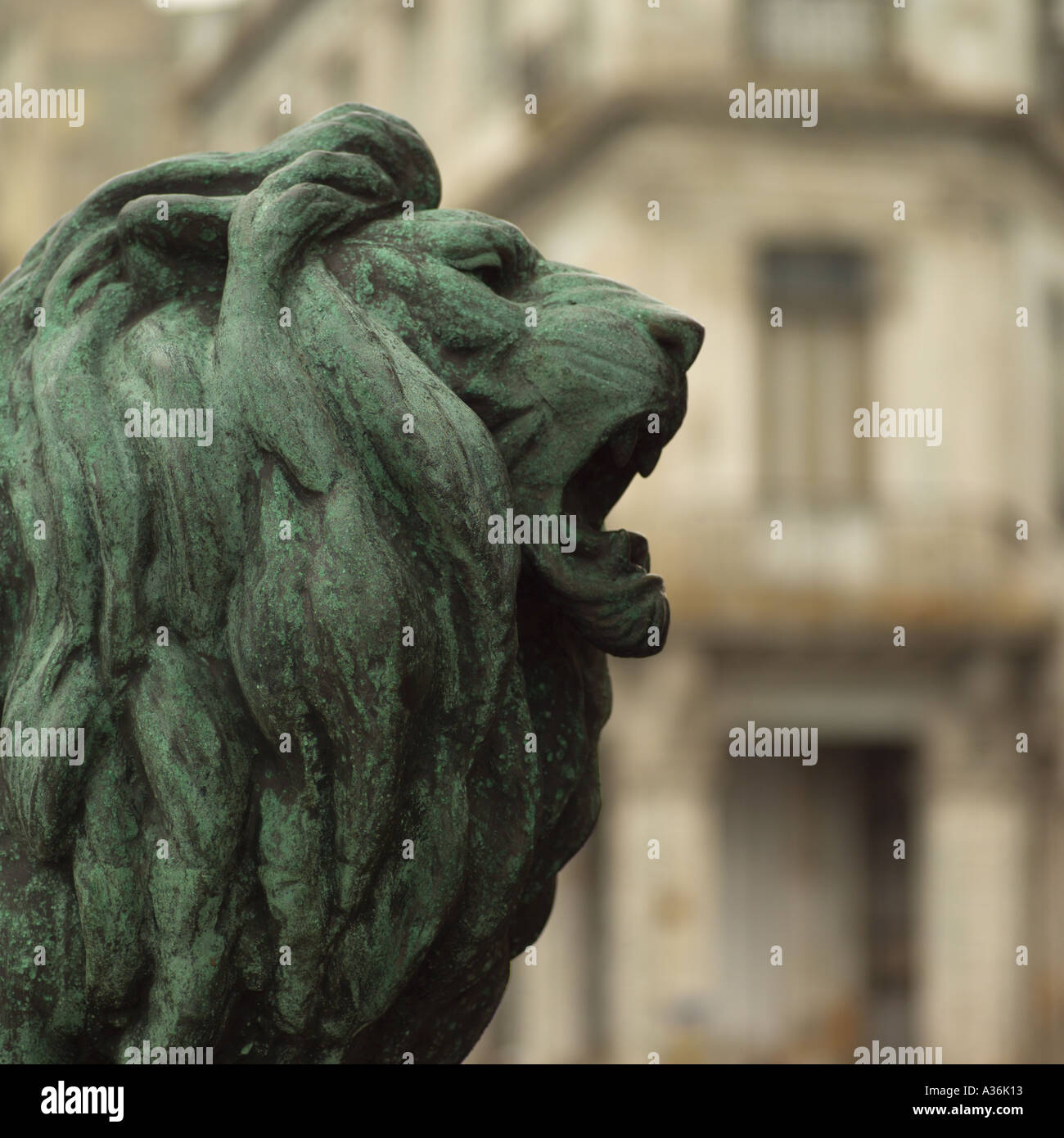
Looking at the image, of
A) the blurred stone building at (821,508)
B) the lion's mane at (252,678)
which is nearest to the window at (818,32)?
the blurred stone building at (821,508)

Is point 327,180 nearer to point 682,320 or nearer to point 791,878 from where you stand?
point 682,320

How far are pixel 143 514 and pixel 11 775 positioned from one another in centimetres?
24

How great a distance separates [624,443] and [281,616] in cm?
36

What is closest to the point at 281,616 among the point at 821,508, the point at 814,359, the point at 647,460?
the point at 647,460

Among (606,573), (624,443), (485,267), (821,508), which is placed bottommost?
(606,573)

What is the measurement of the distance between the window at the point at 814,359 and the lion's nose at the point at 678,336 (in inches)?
368

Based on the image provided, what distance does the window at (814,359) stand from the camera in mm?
11148

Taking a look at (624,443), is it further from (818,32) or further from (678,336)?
(818,32)

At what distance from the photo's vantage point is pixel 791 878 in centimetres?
1186

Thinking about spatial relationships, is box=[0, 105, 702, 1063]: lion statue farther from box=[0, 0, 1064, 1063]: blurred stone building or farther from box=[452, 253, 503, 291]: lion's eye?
box=[0, 0, 1064, 1063]: blurred stone building

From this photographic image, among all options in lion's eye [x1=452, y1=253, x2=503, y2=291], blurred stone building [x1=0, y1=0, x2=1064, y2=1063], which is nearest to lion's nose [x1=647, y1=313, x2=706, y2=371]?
lion's eye [x1=452, y1=253, x2=503, y2=291]

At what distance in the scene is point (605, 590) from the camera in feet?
5.79

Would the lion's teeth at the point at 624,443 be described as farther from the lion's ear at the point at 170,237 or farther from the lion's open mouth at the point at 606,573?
the lion's ear at the point at 170,237
